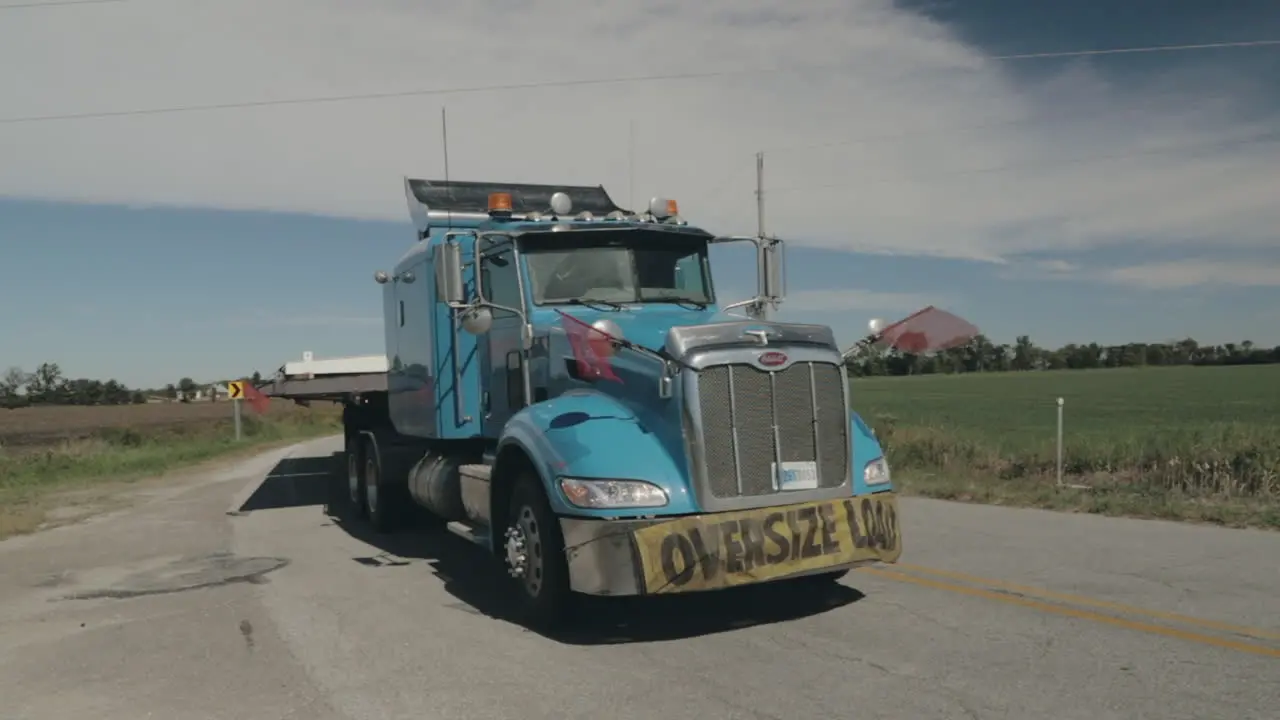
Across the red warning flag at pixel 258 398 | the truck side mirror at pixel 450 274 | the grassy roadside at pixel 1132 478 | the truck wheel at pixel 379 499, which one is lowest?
the grassy roadside at pixel 1132 478

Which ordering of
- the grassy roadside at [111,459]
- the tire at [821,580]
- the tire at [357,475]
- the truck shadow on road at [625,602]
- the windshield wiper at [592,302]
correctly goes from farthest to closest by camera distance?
the grassy roadside at [111,459], the tire at [357,475], the windshield wiper at [592,302], the tire at [821,580], the truck shadow on road at [625,602]

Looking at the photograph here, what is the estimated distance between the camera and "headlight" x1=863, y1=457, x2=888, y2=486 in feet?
22.2

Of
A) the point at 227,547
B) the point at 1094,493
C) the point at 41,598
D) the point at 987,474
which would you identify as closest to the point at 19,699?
the point at 41,598

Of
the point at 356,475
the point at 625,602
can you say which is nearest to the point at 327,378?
the point at 356,475

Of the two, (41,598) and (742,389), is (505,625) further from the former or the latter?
(41,598)

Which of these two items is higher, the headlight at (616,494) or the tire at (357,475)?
the headlight at (616,494)

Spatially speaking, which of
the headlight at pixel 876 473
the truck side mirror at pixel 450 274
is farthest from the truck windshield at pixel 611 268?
the headlight at pixel 876 473

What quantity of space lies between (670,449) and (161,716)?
9.92 ft

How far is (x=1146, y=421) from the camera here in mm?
39156

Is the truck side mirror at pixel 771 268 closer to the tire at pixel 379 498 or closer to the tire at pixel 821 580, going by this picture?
the tire at pixel 821 580

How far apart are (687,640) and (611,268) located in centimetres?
308

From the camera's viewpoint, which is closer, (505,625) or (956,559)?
(505,625)

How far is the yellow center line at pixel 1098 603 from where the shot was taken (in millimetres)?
5844

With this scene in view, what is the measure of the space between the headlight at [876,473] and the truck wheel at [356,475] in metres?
7.45
